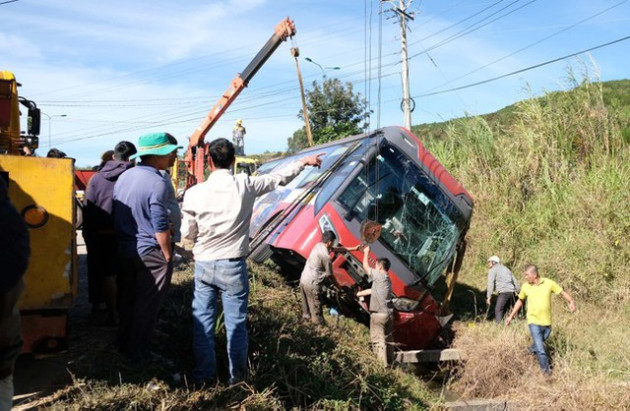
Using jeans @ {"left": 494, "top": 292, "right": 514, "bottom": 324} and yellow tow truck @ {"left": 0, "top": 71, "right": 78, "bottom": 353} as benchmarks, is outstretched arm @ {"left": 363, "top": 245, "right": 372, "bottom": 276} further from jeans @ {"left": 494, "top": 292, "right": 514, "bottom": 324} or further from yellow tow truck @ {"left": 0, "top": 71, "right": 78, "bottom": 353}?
yellow tow truck @ {"left": 0, "top": 71, "right": 78, "bottom": 353}

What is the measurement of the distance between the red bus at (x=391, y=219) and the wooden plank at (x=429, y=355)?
10.3 inches

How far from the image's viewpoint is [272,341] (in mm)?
4531

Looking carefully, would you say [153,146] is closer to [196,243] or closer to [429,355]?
[196,243]

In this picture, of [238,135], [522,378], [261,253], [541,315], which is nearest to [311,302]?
[261,253]

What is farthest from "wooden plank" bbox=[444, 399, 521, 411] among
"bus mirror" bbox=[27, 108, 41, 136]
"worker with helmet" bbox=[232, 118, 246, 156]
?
"worker with helmet" bbox=[232, 118, 246, 156]

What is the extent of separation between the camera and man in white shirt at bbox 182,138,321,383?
12.1 feet

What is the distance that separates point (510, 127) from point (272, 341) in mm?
11875

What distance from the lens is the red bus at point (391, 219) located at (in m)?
7.07

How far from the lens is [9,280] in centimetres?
191

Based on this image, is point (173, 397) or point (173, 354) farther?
point (173, 354)

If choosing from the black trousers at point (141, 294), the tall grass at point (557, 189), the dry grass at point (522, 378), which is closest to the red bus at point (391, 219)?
the dry grass at point (522, 378)

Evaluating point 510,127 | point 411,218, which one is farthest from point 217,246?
point 510,127

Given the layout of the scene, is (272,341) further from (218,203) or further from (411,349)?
(411,349)

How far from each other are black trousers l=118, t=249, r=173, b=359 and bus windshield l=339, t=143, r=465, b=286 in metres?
3.63
